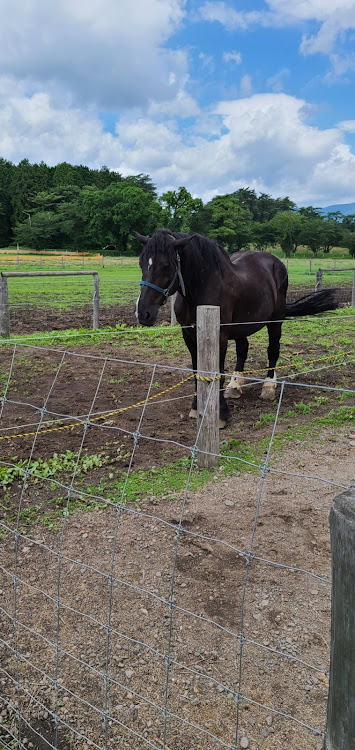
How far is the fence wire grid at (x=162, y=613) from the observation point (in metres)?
2.05

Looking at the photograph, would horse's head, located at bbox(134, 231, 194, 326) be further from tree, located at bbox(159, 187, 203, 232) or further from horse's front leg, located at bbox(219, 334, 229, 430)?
tree, located at bbox(159, 187, 203, 232)

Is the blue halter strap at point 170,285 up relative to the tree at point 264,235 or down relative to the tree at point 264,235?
down

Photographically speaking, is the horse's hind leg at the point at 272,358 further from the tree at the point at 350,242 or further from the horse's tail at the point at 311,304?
the tree at the point at 350,242

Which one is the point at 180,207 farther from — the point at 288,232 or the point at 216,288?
the point at 216,288

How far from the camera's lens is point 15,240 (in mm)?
58000

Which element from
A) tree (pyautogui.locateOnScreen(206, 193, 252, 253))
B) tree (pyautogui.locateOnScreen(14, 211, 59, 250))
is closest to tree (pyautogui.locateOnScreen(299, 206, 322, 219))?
tree (pyautogui.locateOnScreen(206, 193, 252, 253))

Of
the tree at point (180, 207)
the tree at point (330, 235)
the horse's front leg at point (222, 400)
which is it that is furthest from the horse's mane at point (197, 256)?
the tree at point (330, 235)

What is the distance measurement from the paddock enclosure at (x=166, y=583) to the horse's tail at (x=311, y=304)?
5.77 feet

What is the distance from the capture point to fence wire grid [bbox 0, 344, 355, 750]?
80.9 inches

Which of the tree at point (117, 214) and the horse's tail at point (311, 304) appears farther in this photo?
the tree at point (117, 214)

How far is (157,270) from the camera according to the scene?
4.45 metres

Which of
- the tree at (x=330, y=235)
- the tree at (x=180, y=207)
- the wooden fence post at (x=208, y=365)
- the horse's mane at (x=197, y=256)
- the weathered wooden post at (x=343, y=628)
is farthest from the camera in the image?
the tree at (x=330, y=235)

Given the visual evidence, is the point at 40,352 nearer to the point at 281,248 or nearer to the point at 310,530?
the point at 310,530

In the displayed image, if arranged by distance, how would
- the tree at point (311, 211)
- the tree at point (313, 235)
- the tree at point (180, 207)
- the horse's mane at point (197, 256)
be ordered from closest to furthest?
the horse's mane at point (197, 256)
the tree at point (180, 207)
the tree at point (313, 235)
the tree at point (311, 211)
